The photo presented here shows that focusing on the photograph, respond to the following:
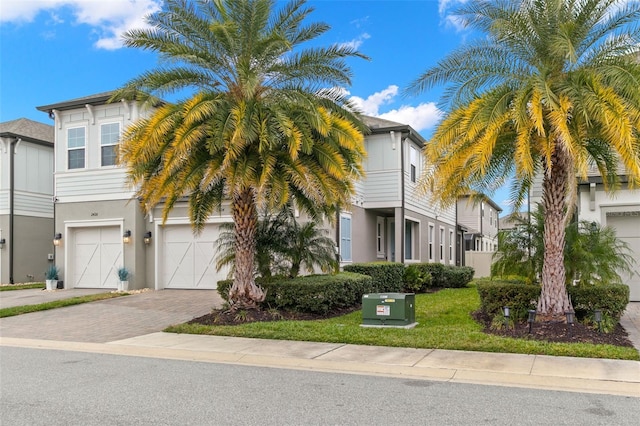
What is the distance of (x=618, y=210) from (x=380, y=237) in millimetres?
11119

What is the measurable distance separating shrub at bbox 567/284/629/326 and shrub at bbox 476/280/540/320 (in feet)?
2.55

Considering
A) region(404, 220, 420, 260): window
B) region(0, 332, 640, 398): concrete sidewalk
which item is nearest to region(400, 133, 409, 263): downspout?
region(404, 220, 420, 260): window

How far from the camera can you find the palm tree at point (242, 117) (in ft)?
40.8

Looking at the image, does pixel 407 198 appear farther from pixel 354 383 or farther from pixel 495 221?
pixel 495 221

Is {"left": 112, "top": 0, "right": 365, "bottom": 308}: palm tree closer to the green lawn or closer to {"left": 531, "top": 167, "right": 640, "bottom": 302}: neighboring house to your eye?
the green lawn

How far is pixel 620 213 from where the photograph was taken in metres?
16.3

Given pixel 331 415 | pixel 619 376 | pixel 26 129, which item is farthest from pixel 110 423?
pixel 26 129

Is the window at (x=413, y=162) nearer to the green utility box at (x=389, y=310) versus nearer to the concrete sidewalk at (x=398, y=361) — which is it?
the green utility box at (x=389, y=310)

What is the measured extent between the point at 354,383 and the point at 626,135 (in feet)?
20.3

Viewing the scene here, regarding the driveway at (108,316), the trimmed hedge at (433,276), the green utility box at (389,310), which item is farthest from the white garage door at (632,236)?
the driveway at (108,316)

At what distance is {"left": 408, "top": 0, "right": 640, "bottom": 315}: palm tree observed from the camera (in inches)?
397

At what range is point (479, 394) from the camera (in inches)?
280

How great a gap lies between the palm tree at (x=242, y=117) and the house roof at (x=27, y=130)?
45.3ft

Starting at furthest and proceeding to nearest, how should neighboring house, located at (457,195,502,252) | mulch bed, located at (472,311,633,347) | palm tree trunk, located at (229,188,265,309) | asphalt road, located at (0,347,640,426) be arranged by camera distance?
neighboring house, located at (457,195,502,252), palm tree trunk, located at (229,188,265,309), mulch bed, located at (472,311,633,347), asphalt road, located at (0,347,640,426)
